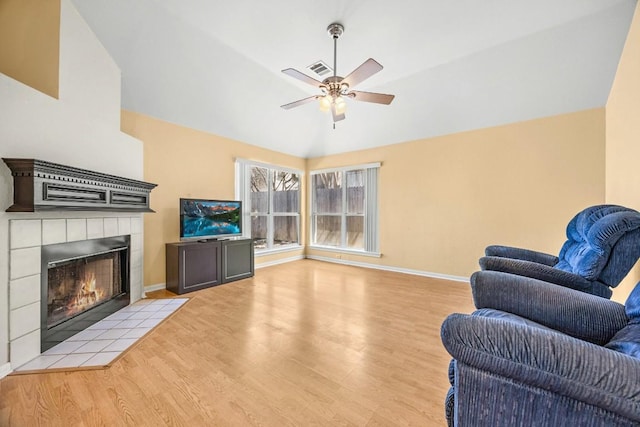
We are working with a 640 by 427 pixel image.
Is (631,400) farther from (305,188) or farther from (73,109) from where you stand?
(305,188)

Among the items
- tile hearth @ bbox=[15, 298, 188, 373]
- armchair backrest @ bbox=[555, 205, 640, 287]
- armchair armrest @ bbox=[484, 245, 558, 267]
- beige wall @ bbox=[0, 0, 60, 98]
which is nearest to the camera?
armchair backrest @ bbox=[555, 205, 640, 287]

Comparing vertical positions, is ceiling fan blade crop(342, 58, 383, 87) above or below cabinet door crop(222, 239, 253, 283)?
above

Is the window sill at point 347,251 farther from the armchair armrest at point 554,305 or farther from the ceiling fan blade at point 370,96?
the armchair armrest at point 554,305

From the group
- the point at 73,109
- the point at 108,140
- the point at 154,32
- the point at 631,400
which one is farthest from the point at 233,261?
the point at 631,400

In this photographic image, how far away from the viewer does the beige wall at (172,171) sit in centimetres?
349

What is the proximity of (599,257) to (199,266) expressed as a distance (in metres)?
3.97

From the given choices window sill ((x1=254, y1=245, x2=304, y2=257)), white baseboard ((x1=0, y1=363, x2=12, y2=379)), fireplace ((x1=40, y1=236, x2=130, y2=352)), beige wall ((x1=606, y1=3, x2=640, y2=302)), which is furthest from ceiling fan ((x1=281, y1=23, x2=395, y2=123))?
window sill ((x1=254, y1=245, x2=304, y2=257))

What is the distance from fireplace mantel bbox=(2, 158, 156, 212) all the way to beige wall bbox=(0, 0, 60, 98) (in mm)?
736

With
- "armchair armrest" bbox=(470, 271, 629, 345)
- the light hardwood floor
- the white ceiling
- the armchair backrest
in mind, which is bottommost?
the light hardwood floor

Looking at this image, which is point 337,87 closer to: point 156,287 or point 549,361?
point 549,361

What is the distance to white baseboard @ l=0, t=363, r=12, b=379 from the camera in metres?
1.68

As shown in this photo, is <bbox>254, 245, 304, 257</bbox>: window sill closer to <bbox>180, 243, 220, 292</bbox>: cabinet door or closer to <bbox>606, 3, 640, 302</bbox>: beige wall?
<bbox>180, 243, 220, 292</bbox>: cabinet door

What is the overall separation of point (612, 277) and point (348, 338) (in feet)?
5.86

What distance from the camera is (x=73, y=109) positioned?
2.23 meters
